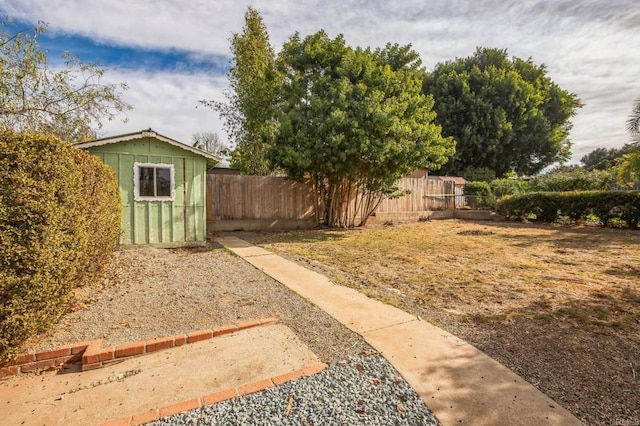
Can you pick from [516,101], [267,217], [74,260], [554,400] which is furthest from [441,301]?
[516,101]

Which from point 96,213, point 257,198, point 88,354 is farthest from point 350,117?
point 88,354

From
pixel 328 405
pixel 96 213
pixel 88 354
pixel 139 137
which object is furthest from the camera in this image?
pixel 139 137

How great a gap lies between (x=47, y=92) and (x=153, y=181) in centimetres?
375

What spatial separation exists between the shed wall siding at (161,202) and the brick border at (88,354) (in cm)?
487

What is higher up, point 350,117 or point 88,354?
point 350,117

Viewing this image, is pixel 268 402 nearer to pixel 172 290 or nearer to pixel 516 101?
pixel 172 290

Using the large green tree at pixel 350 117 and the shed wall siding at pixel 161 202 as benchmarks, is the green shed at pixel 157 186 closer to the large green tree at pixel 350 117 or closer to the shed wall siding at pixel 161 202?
the shed wall siding at pixel 161 202

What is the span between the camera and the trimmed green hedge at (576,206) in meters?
11.1

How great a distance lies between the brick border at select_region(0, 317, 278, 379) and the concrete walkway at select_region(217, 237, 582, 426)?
1736 millimetres

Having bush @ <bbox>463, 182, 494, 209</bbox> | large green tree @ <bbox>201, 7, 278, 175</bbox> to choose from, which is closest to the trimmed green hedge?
bush @ <bbox>463, 182, 494, 209</bbox>

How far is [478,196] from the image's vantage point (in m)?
17.2

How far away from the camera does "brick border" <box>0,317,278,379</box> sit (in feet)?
8.62

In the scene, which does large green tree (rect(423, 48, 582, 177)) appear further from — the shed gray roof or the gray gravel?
the gray gravel

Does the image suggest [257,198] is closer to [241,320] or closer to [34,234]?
[241,320]
